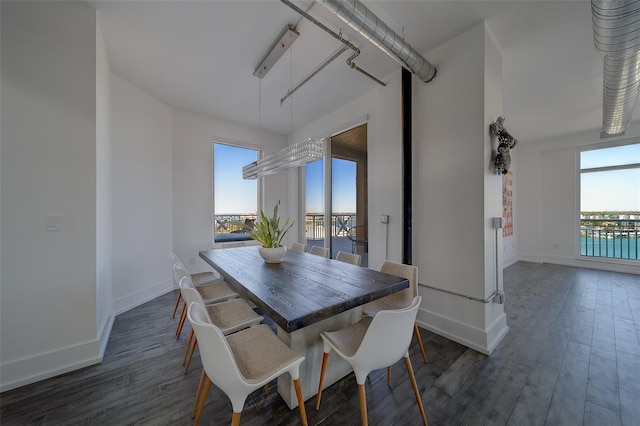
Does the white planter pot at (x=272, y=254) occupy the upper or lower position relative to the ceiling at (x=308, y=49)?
lower

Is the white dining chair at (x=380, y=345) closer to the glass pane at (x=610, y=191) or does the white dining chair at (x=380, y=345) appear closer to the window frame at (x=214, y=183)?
the window frame at (x=214, y=183)

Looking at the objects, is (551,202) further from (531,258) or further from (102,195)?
(102,195)

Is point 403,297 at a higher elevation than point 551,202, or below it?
below

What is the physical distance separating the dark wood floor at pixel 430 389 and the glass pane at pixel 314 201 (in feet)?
10.2

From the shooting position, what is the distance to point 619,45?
1.65m

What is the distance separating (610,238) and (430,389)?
6711 mm

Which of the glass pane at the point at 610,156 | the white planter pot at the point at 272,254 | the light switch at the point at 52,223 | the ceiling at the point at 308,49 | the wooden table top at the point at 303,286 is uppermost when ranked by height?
the ceiling at the point at 308,49

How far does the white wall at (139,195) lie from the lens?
9.61ft

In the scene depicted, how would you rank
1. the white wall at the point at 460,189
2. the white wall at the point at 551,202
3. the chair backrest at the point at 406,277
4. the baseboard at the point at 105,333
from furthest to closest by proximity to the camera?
1. the white wall at the point at 551,202
2. the white wall at the point at 460,189
3. the baseboard at the point at 105,333
4. the chair backrest at the point at 406,277

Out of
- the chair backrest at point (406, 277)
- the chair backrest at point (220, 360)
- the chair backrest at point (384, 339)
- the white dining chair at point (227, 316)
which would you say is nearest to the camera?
the chair backrest at point (220, 360)

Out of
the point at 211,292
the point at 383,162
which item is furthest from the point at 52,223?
the point at 383,162

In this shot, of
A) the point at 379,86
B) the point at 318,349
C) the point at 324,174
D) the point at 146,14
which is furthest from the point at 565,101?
the point at 146,14

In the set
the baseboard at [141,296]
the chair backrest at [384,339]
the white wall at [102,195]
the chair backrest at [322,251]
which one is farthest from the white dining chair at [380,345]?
the baseboard at [141,296]

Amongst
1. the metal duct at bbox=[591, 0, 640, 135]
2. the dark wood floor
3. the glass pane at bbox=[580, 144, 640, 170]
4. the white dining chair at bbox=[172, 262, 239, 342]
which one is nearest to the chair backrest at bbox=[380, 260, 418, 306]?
the dark wood floor
